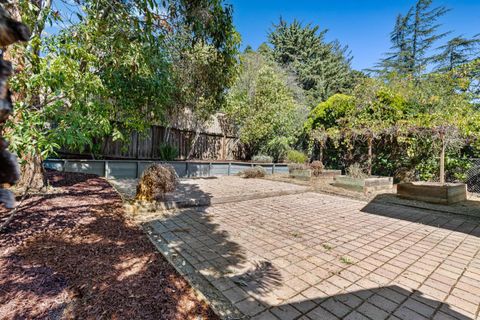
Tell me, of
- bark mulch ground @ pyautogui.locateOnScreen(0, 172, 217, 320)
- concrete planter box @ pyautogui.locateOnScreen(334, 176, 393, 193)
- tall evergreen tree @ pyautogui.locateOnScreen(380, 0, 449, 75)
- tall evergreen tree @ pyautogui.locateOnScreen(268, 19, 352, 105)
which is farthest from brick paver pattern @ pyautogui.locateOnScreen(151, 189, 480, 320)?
tall evergreen tree @ pyautogui.locateOnScreen(380, 0, 449, 75)

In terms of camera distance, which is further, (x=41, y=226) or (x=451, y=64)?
(x=451, y=64)

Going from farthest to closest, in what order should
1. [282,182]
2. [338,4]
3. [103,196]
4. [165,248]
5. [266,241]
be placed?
[338,4] < [282,182] < [103,196] < [266,241] < [165,248]

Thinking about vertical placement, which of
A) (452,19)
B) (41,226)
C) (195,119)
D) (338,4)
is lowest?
(41,226)

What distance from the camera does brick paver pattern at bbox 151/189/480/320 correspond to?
1.92m

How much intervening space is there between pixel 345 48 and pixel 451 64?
10.0m

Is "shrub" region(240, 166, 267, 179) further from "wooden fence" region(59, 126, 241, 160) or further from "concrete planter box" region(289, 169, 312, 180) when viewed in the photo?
"wooden fence" region(59, 126, 241, 160)

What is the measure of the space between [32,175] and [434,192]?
340 inches

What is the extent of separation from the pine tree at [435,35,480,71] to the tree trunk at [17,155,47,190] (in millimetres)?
21854

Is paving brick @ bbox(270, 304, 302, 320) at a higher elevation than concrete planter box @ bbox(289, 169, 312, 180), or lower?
lower

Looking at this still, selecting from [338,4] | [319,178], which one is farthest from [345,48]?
[319,178]

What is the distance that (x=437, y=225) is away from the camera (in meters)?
4.18

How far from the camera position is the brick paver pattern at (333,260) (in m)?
1.92

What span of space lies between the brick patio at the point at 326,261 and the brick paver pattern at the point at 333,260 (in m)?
0.01

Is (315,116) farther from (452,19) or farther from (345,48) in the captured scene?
(345,48)
